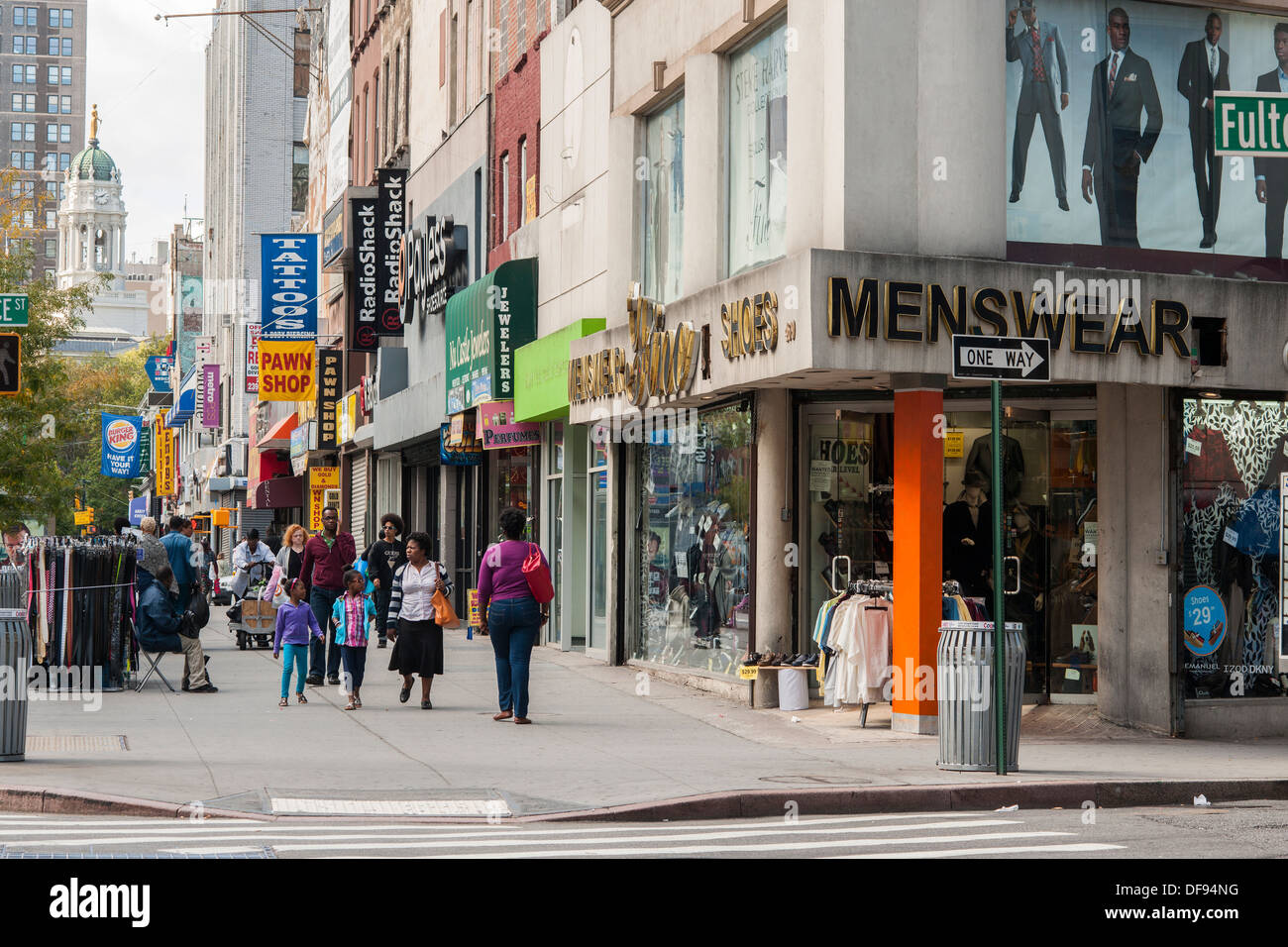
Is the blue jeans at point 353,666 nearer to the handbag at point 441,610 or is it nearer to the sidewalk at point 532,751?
the sidewalk at point 532,751

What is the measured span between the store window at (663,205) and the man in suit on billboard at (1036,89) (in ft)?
16.7

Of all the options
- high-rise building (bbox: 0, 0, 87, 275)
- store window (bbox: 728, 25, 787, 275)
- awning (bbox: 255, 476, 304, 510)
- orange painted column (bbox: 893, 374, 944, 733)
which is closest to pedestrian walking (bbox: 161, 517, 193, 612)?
store window (bbox: 728, 25, 787, 275)

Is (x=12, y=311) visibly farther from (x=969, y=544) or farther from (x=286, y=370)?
(x=286, y=370)

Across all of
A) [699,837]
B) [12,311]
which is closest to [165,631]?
[12,311]

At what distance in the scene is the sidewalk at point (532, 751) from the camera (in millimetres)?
11477

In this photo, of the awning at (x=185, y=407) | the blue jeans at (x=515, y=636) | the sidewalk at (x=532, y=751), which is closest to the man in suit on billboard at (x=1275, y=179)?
the sidewalk at (x=532, y=751)

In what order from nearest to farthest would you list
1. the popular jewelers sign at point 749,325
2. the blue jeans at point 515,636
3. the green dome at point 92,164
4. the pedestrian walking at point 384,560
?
the popular jewelers sign at point 749,325, the blue jeans at point 515,636, the pedestrian walking at point 384,560, the green dome at point 92,164

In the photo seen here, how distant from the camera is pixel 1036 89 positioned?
1523cm

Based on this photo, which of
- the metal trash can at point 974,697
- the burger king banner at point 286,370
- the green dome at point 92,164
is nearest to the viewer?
the metal trash can at point 974,697

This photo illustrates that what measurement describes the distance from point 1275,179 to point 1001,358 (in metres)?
5.99

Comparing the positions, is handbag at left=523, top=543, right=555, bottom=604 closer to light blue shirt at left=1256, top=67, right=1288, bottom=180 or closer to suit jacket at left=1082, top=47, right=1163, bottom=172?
suit jacket at left=1082, top=47, right=1163, bottom=172

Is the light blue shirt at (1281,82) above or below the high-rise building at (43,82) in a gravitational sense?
below

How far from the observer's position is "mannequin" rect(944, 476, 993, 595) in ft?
54.0

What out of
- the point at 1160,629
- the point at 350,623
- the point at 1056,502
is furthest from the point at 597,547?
the point at 1160,629
